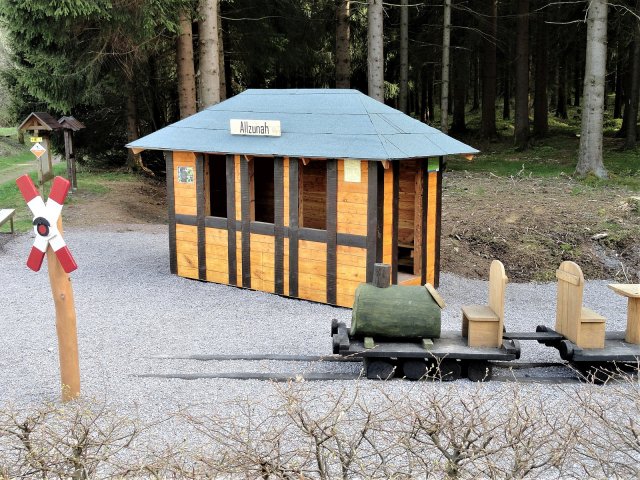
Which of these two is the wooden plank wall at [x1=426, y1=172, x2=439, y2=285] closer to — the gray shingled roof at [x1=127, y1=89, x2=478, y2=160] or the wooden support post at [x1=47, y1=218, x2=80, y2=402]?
the gray shingled roof at [x1=127, y1=89, x2=478, y2=160]

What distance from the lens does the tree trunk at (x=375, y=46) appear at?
1734 centimetres

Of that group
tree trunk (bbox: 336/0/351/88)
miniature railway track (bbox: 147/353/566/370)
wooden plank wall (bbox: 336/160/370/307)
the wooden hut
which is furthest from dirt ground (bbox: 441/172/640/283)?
tree trunk (bbox: 336/0/351/88)

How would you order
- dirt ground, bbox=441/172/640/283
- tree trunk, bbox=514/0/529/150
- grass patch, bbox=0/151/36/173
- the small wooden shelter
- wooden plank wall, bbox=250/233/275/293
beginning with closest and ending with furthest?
1. wooden plank wall, bbox=250/233/275/293
2. dirt ground, bbox=441/172/640/283
3. the small wooden shelter
4. tree trunk, bbox=514/0/529/150
5. grass patch, bbox=0/151/36/173

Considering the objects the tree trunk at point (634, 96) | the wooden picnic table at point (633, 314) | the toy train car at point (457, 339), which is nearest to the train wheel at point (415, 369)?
the toy train car at point (457, 339)

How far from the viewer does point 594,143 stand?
17453 mm

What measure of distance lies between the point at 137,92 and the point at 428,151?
16.7m

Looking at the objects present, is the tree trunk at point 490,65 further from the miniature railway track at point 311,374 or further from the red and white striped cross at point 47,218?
the red and white striped cross at point 47,218

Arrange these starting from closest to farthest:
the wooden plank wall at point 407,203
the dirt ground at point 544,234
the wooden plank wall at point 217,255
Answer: the wooden plank wall at point 217,255 < the wooden plank wall at point 407,203 < the dirt ground at point 544,234

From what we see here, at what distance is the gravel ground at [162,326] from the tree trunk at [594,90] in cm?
676

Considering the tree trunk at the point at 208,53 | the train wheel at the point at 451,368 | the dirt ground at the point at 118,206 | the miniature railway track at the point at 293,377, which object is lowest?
the dirt ground at the point at 118,206

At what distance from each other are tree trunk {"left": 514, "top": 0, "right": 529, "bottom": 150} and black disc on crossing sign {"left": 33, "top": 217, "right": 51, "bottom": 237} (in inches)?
840

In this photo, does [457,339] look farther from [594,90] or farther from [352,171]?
[594,90]

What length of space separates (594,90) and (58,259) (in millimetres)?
15097

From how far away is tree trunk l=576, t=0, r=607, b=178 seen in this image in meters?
16.9
